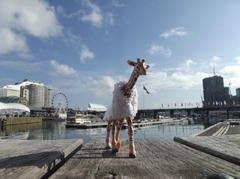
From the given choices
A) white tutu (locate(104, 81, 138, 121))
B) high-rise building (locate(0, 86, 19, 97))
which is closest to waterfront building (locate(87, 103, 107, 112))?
high-rise building (locate(0, 86, 19, 97))

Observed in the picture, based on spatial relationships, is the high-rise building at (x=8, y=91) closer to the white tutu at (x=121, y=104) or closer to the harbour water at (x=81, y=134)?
the harbour water at (x=81, y=134)

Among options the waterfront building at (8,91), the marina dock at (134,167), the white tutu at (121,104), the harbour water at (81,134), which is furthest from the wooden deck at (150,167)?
the waterfront building at (8,91)

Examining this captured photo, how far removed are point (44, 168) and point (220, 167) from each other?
453cm

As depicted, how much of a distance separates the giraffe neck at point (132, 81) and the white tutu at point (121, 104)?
0.22 m

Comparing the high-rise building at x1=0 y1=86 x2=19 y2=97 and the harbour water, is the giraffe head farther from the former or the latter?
the high-rise building at x1=0 y1=86 x2=19 y2=97

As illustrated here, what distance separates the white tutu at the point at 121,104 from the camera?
917 centimetres

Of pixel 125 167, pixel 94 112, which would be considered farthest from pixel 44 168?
pixel 94 112

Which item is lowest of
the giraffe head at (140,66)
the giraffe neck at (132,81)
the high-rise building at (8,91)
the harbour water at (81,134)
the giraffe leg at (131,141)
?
the harbour water at (81,134)

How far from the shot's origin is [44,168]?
6.62m

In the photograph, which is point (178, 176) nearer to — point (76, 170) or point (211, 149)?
point (76, 170)

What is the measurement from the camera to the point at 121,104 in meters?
9.24

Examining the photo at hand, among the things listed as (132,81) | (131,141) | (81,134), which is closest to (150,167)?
(131,141)

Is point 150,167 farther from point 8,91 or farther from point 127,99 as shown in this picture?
point 8,91

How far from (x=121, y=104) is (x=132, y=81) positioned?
921 millimetres
